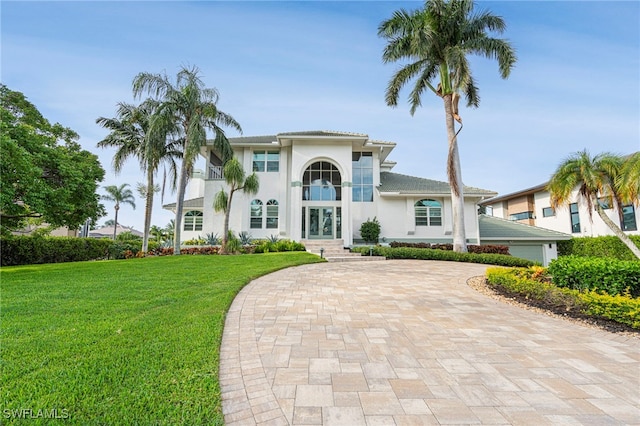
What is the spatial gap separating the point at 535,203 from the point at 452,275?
68.1 ft

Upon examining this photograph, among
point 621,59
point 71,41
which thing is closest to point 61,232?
point 71,41

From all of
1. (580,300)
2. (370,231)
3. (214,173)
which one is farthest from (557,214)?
(214,173)

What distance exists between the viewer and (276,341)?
3.85m

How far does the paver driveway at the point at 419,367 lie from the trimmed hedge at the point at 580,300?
1.87ft

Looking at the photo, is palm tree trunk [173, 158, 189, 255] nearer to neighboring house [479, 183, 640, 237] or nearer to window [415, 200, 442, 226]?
window [415, 200, 442, 226]

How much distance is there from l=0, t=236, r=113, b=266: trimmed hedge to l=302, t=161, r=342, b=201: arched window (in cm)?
1341

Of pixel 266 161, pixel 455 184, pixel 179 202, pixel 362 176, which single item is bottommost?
pixel 179 202

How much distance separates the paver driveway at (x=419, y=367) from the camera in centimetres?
231

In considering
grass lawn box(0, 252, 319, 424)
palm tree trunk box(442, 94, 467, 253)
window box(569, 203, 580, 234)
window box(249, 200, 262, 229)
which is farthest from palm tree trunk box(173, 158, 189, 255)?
window box(569, 203, 580, 234)

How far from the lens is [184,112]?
667 inches

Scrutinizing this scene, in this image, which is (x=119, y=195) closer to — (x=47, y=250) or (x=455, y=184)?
(x=47, y=250)

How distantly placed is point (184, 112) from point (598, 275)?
772 inches

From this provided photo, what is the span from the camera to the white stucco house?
63.0 feet

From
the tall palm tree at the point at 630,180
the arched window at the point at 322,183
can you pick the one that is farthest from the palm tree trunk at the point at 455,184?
the arched window at the point at 322,183
